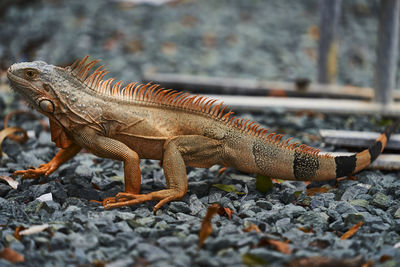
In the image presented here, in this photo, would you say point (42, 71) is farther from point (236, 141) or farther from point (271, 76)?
point (271, 76)

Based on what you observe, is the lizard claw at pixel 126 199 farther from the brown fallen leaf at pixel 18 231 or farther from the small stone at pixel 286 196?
the small stone at pixel 286 196

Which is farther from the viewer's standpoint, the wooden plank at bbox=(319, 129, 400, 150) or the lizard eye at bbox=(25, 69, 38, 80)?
the wooden plank at bbox=(319, 129, 400, 150)

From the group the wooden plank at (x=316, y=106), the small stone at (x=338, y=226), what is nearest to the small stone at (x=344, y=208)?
the small stone at (x=338, y=226)

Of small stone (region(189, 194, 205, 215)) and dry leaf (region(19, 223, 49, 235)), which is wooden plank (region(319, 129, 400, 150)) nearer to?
small stone (region(189, 194, 205, 215))

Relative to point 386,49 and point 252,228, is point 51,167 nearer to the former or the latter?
point 252,228

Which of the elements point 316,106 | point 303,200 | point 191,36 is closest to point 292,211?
point 303,200

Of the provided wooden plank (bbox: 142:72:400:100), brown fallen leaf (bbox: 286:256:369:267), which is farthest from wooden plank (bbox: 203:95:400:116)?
brown fallen leaf (bbox: 286:256:369:267)
